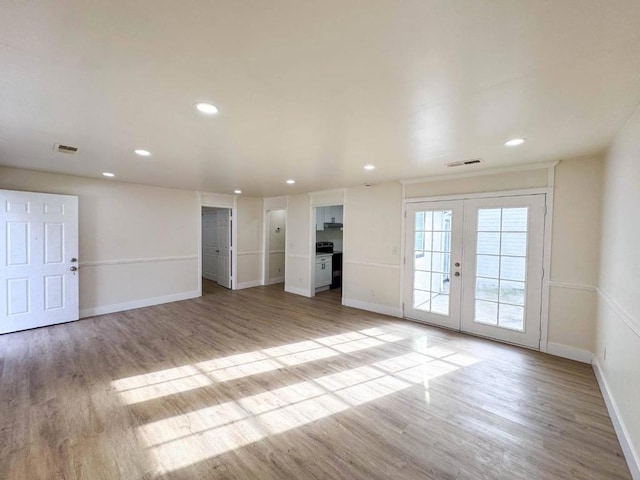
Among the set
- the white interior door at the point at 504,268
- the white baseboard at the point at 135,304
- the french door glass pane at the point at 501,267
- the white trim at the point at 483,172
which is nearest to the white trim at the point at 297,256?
the white baseboard at the point at 135,304

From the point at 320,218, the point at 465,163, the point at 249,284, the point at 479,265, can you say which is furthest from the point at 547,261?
the point at 249,284

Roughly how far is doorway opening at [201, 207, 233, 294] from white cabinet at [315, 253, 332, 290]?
2.27 m

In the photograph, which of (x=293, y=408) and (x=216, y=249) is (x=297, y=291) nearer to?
(x=216, y=249)

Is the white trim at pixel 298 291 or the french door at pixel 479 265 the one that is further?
the white trim at pixel 298 291

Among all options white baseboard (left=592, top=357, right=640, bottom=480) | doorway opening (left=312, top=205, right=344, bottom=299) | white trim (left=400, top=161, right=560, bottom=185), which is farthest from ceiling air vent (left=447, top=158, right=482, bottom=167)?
doorway opening (left=312, top=205, right=344, bottom=299)

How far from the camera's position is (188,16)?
1.18 m

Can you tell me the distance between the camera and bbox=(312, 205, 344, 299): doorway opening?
7.13 m

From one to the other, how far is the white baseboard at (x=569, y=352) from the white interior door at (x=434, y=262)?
1.12m

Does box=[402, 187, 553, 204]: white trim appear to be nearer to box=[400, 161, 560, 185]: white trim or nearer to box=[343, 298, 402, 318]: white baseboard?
box=[400, 161, 560, 185]: white trim

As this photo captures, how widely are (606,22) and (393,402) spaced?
2.78 meters

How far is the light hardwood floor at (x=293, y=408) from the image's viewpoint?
6.02 feet

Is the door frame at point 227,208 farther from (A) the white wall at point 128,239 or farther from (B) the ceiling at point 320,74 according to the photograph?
(B) the ceiling at point 320,74

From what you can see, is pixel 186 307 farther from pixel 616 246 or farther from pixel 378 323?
pixel 616 246

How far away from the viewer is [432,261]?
4602 mm
